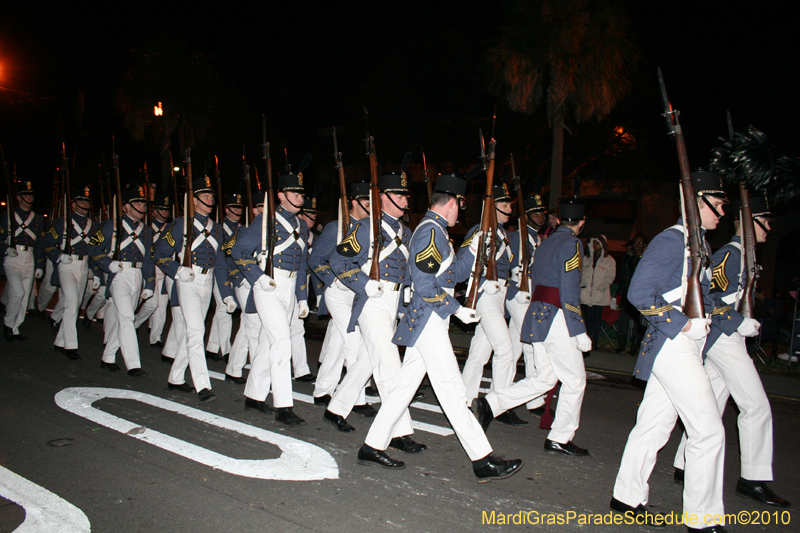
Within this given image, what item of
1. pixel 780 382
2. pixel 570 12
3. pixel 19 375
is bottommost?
pixel 19 375

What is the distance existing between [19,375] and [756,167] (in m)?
7.73

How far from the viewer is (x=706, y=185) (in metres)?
4.13

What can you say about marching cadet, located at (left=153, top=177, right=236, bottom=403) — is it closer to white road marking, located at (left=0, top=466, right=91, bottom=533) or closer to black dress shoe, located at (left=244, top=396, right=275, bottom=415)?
black dress shoe, located at (left=244, top=396, right=275, bottom=415)

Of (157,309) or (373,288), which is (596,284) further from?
(157,309)

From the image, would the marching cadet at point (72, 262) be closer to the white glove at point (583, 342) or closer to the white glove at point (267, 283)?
the white glove at point (267, 283)

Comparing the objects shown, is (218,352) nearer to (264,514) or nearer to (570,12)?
(264,514)

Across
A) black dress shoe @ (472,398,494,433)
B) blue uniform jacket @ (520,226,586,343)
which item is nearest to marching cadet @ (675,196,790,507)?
blue uniform jacket @ (520,226,586,343)

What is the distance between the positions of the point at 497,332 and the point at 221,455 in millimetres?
2807

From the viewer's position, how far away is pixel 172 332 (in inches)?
321

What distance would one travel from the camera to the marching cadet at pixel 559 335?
16.4 ft

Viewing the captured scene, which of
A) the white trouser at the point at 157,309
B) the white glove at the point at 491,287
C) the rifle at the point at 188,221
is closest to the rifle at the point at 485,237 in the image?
the white glove at the point at 491,287

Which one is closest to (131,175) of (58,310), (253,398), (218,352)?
(58,310)

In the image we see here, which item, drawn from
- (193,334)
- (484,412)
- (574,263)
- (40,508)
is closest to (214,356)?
(193,334)

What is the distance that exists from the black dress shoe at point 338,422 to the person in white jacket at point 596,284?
236 inches
